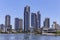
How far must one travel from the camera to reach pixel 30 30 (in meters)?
136

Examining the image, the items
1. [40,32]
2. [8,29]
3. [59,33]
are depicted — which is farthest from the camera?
[8,29]

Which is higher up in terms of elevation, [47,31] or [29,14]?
[29,14]

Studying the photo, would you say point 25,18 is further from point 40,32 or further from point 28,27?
point 40,32

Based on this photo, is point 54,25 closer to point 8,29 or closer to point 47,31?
point 47,31

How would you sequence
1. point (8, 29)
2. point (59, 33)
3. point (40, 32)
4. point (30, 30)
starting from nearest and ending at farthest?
point (59, 33) < point (40, 32) < point (30, 30) < point (8, 29)

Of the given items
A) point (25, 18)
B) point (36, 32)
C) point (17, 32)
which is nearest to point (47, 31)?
point (36, 32)

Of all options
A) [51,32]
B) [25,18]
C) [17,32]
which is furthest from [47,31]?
[17,32]

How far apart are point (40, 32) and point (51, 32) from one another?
10.00 metres

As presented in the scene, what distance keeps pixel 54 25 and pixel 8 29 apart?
33.4 meters

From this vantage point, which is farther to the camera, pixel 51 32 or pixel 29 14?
pixel 29 14

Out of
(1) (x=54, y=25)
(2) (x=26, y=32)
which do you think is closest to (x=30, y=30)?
(2) (x=26, y=32)

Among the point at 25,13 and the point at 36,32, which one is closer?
the point at 36,32

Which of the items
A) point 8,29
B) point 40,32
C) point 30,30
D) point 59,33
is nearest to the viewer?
point 59,33

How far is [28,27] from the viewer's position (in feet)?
430
